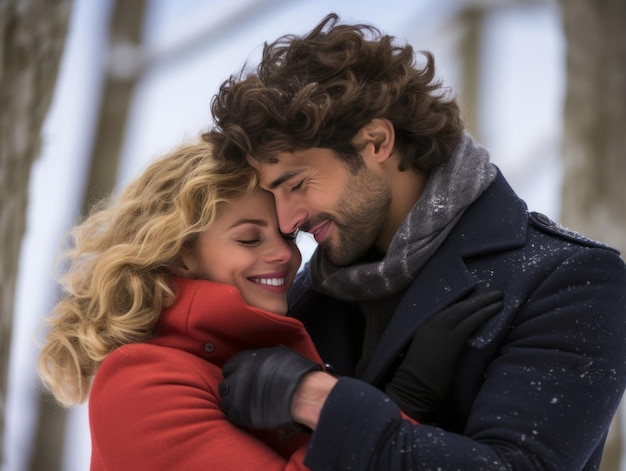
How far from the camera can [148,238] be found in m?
2.62

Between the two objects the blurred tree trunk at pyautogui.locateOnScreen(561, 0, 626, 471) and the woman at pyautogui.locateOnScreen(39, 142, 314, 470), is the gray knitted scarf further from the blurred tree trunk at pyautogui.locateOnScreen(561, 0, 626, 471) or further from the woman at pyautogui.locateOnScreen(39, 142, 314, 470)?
the blurred tree trunk at pyautogui.locateOnScreen(561, 0, 626, 471)

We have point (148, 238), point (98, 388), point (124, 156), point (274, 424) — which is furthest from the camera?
point (124, 156)

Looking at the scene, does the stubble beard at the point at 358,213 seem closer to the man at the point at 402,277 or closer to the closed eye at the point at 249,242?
the man at the point at 402,277

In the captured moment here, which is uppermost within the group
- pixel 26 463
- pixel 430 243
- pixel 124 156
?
pixel 430 243

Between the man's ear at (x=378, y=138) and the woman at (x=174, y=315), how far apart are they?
1.00 feet

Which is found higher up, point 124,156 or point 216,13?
point 216,13

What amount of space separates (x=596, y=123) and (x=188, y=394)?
2.97 meters

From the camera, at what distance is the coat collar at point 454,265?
247 cm

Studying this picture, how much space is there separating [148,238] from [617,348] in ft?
3.95

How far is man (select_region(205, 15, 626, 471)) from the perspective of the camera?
2201 millimetres

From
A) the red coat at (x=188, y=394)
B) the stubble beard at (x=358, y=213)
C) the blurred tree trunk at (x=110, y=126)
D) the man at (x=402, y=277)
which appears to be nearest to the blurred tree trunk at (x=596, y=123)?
the man at (x=402, y=277)

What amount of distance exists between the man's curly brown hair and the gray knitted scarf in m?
0.07

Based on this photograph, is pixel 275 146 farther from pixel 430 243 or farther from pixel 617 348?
pixel 617 348

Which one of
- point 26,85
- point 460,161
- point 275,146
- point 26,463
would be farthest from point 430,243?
point 26,463
